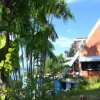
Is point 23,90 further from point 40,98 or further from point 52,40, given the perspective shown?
point 52,40

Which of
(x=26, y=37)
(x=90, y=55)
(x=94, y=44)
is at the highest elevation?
(x=94, y=44)

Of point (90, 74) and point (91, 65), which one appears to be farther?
point (91, 65)

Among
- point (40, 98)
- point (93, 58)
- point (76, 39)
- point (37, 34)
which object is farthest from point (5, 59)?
point (76, 39)

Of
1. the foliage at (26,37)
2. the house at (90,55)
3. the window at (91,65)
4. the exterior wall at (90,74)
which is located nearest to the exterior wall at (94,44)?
the house at (90,55)

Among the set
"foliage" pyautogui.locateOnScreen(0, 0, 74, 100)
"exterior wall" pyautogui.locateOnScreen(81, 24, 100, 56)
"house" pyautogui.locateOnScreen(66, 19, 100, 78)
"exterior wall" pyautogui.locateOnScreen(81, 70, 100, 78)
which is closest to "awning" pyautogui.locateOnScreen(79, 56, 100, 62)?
"house" pyautogui.locateOnScreen(66, 19, 100, 78)

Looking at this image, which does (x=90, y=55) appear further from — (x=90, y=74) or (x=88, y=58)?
(x=90, y=74)

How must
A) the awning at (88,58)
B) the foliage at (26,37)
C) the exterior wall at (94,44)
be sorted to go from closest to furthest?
the foliage at (26,37), the awning at (88,58), the exterior wall at (94,44)

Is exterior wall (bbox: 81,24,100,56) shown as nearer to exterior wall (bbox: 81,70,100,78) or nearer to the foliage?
exterior wall (bbox: 81,70,100,78)

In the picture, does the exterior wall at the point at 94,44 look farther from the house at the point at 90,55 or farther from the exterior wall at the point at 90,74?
the exterior wall at the point at 90,74

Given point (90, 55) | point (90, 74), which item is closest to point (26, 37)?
point (90, 74)

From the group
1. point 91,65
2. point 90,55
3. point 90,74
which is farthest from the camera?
point 90,55

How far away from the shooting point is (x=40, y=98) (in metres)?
12.6

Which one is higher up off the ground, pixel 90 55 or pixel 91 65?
pixel 90 55

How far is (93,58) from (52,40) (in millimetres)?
10598
